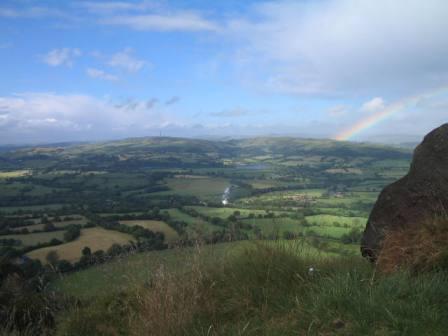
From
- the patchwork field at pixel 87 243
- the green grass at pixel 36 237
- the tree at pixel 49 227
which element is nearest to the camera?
the patchwork field at pixel 87 243

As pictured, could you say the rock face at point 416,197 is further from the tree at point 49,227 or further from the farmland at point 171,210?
the tree at point 49,227

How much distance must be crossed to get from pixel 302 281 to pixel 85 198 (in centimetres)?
7546

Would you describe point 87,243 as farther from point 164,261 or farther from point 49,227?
point 164,261

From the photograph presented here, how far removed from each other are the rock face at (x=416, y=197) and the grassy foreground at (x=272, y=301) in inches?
34.0

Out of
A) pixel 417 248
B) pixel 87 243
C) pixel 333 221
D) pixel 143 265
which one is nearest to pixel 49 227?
pixel 87 243

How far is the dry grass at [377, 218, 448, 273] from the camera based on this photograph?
5172 millimetres

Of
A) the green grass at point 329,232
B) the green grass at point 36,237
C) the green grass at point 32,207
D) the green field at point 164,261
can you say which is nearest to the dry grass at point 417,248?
the green field at point 164,261

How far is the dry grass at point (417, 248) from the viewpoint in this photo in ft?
17.0

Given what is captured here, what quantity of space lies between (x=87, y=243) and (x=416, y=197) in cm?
3256

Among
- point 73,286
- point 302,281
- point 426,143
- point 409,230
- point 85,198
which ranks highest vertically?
point 426,143

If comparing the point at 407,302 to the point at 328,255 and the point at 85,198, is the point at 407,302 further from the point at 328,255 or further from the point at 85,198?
the point at 85,198

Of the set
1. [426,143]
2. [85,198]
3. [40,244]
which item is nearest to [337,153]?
[85,198]

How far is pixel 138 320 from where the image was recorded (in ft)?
17.6

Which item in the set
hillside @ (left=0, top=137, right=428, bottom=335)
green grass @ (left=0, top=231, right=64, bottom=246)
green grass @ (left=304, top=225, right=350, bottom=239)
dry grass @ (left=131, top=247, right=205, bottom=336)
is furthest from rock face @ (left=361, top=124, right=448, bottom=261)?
green grass @ (left=0, top=231, right=64, bottom=246)
